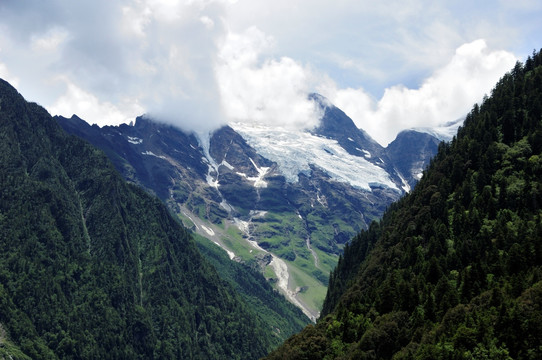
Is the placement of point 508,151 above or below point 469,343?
above

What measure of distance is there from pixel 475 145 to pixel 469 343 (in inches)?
4017

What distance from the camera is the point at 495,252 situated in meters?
126

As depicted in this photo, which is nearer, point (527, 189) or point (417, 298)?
point (417, 298)

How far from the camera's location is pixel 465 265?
133 m

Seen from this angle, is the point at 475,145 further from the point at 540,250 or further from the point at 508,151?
the point at 540,250

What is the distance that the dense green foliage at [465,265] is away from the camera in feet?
307

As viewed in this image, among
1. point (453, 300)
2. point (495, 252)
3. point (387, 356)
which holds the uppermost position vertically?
point (495, 252)

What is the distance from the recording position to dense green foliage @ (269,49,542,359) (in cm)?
9350

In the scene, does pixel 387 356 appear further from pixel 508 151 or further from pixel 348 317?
pixel 508 151

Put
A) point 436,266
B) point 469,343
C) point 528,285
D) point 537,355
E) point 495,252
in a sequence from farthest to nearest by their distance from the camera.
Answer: point 436,266 → point 495,252 → point 528,285 → point 469,343 → point 537,355

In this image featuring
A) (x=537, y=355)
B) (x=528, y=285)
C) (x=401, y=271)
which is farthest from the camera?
(x=401, y=271)

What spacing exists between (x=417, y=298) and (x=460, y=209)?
1658 inches

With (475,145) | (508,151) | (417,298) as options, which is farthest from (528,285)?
(475,145)

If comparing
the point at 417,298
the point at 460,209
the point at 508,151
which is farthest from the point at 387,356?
the point at 508,151
